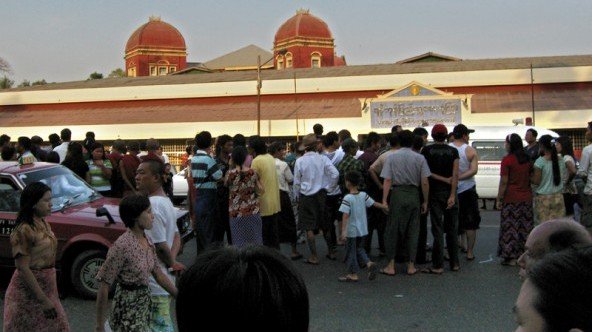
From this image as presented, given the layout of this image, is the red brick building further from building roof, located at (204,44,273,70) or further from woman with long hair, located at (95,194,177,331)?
woman with long hair, located at (95,194,177,331)

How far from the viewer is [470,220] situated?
1041 cm

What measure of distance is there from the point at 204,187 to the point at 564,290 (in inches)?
306

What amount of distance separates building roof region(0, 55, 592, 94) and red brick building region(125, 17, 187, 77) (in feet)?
46.1

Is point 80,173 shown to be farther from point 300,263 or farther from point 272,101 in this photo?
point 272,101

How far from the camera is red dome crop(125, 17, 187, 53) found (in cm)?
6369

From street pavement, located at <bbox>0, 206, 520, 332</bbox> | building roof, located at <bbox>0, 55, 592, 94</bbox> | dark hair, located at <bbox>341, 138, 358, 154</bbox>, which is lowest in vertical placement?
street pavement, located at <bbox>0, 206, 520, 332</bbox>

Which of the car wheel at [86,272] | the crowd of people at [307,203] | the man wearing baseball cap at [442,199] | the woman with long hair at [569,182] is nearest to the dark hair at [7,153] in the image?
the crowd of people at [307,203]

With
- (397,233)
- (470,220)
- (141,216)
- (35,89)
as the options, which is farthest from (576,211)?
(35,89)

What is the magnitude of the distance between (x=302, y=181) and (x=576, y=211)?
14.6 feet

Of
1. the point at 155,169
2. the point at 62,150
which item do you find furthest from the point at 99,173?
the point at 155,169

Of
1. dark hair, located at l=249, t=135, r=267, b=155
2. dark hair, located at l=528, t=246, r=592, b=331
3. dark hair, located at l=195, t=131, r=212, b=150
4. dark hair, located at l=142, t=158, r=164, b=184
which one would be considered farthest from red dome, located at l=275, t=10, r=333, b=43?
dark hair, located at l=528, t=246, r=592, b=331

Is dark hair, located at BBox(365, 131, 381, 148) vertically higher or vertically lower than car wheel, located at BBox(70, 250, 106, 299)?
higher

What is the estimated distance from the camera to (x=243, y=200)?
9055mm

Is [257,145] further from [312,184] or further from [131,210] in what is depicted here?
[131,210]
